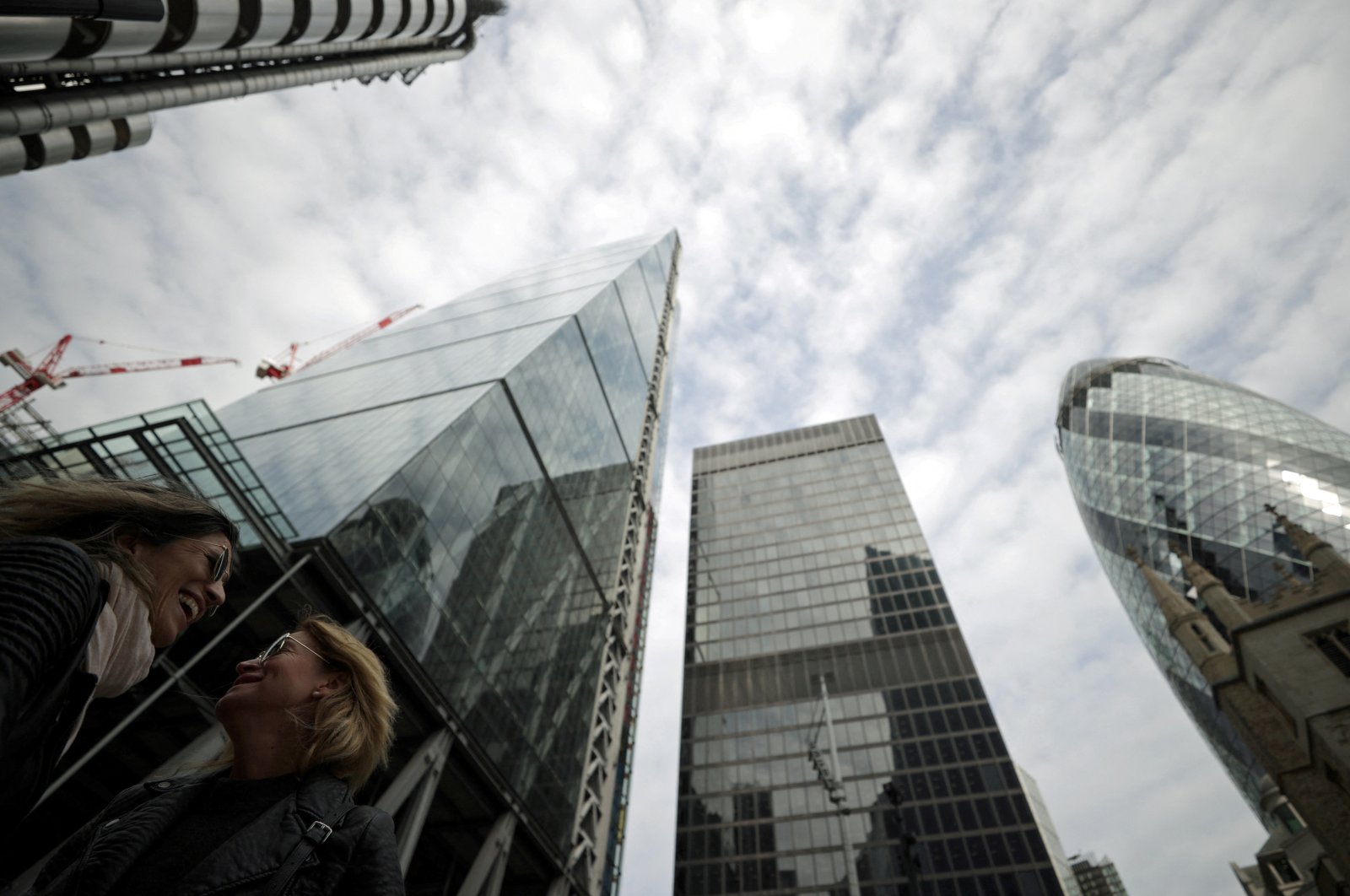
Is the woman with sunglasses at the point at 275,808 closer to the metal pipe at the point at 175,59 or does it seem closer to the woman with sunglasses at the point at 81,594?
the woman with sunglasses at the point at 81,594

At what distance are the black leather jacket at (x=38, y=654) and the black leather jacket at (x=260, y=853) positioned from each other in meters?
0.28

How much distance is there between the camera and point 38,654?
1.63 m

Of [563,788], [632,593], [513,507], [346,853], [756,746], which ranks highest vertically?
[632,593]

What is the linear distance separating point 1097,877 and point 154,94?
183 meters

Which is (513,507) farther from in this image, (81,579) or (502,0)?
(502,0)

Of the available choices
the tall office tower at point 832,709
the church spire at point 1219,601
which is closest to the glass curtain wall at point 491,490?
the tall office tower at point 832,709

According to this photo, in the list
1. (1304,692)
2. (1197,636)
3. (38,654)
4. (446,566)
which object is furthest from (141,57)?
(1197,636)

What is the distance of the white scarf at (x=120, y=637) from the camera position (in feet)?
6.88

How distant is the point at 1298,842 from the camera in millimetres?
41875

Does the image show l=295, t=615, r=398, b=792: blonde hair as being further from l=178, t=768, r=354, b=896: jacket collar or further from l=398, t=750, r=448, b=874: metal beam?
l=398, t=750, r=448, b=874: metal beam

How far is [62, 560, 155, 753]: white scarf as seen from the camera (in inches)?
82.5

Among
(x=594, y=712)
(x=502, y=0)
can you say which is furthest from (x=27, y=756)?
(x=502, y=0)

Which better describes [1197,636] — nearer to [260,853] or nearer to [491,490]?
[491,490]

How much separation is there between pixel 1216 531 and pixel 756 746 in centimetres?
4759
